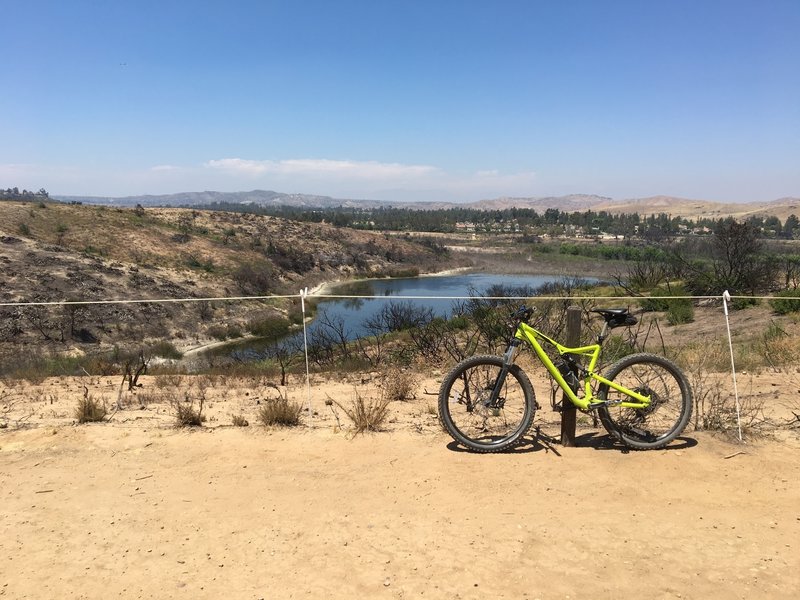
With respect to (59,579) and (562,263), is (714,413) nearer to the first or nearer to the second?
(59,579)

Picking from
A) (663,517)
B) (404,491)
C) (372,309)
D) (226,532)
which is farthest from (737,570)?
(372,309)

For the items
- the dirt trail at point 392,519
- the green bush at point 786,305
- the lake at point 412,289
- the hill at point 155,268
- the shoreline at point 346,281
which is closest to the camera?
the dirt trail at point 392,519

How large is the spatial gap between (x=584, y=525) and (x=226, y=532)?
8.24 ft

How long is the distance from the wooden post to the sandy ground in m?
0.13

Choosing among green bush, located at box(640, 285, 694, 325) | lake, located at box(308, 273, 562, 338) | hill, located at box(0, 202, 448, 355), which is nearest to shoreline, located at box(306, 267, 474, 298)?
lake, located at box(308, 273, 562, 338)

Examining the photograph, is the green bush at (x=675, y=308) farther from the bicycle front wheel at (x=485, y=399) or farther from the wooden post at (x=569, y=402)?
the bicycle front wheel at (x=485, y=399)

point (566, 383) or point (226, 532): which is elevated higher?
point (566, 383)

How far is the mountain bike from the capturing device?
4797 millimetres

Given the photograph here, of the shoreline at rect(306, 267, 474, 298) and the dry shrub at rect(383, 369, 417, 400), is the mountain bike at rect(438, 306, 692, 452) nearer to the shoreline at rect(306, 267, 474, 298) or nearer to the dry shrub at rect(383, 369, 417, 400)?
the dry shrub at rect(383, 369, 417, 400)

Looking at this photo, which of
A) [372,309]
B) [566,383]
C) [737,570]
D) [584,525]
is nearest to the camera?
[737,570]

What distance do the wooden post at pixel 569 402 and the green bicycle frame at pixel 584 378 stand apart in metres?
0.09

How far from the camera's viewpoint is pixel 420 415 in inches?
247

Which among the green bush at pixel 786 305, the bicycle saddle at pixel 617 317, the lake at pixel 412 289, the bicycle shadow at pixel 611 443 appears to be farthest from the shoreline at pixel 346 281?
the bicycle saddle at pixel 617 317

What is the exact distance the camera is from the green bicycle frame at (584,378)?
15.6ft
